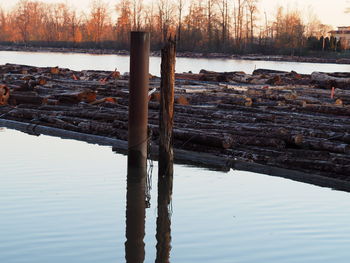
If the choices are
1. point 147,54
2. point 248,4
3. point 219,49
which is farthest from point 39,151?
point 248,4

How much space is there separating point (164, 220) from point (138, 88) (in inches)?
101

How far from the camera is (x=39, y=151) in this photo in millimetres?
13602

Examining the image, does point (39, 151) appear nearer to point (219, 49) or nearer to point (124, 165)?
point (124, 165)

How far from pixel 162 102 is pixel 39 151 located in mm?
4447

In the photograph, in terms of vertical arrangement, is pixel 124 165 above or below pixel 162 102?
below

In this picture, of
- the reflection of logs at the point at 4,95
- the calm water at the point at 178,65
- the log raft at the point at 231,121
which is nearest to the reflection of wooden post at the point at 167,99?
the log raft at the point at 231,121

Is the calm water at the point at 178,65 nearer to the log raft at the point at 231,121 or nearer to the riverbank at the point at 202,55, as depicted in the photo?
the riverbank at the point at 202,55

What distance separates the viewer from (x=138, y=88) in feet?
34.1

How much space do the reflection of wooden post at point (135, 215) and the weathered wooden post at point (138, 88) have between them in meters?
0.69

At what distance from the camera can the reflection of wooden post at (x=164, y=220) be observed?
25.0 ft

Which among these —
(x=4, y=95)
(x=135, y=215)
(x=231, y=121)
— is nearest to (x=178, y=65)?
(x=4, y=95)

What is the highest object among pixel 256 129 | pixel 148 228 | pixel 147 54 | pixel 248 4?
pixel 248 4

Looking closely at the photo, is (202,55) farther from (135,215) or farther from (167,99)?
(135,215)

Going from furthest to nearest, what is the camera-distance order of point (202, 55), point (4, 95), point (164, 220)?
point (202, 55) → point (4, 95) → point (164, 220)
